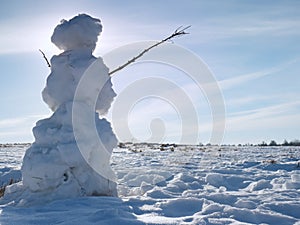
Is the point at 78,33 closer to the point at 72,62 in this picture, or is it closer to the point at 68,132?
the point at 72,62

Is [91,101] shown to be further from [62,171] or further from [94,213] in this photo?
[94,213]

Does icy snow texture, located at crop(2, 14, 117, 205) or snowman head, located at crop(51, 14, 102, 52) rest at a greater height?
snowman head, located at crop(51, 14, 102, 52)

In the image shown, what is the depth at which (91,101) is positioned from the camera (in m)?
5.94

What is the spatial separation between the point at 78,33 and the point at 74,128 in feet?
5.13

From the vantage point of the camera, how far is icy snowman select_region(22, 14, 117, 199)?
527 centimetres

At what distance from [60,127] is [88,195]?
1.12 metres

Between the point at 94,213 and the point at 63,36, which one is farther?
the point at 63,36

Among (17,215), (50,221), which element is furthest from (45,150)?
(50,221)

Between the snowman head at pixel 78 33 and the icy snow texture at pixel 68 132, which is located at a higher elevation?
the snowman head at pixel 78 33

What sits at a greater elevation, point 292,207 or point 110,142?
point 110,142

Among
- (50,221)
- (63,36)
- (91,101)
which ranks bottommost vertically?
(50,221)

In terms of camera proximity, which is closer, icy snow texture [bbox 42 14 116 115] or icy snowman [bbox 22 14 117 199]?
icy snowman [bbox 22 14 117 199]

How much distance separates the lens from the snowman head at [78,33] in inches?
232

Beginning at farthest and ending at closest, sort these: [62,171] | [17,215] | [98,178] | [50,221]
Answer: [98,178] < [62,171] < [17,215] < [50,221]
